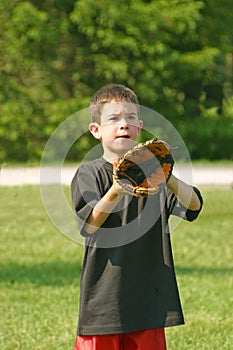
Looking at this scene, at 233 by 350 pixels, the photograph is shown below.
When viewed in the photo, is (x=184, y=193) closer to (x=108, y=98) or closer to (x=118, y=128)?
(x=118, y=128)

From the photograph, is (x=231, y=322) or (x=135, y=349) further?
(x=231, y=322)

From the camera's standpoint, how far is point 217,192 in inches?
602

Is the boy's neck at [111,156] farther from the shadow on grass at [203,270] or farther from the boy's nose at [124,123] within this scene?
the shadow on grass at [203,270]

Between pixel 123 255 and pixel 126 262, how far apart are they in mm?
29

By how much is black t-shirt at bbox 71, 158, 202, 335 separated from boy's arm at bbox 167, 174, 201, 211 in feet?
0.12

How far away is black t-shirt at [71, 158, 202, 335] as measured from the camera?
3527mm

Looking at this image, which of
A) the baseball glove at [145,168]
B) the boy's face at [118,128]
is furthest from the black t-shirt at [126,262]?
the baseball glove at [145,168]

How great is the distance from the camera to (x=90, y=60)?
22.8 m

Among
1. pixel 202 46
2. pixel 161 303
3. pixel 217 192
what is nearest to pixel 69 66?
pixel 202 46

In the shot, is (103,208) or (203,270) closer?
(103,208)

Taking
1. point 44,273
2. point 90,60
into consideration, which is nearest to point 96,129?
point 44,273

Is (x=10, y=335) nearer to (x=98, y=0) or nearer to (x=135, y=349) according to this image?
(x=135, y=349)

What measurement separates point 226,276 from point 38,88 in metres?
15.7

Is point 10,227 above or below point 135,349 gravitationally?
above
